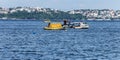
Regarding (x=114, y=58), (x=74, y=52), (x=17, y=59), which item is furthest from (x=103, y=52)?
(x=17, y=59)

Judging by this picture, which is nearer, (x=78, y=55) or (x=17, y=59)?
(x=17, y=59)

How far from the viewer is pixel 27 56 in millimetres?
64062

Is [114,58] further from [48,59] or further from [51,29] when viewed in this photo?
[51,29]

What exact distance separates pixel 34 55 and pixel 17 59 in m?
5.25

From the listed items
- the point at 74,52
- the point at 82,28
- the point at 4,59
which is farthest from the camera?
the point at 82,28

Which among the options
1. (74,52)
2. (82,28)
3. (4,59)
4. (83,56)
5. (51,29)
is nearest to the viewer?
(4,59)

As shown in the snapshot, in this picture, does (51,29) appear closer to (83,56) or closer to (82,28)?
(82,28)

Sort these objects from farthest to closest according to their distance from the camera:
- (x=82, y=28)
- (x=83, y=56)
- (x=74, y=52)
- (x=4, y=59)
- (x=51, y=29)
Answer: (x=82, y=28) → (x=51, y=29) → (x=74, y=52) → (x=83, y=56) → (x=4, y=59)

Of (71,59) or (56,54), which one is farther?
(56,54)

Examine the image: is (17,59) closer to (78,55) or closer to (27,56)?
(27,56)

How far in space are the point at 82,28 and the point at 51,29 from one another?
24.5m

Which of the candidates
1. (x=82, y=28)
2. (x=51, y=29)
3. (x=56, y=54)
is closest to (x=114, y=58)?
(x=56, y=54)

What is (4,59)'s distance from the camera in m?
60.4

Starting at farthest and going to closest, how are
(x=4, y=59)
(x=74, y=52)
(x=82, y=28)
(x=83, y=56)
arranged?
1. (x=82, y=28)
2. (x=74, y=52)
3. (x=83, y=56)
4. (x=4, y=59)
